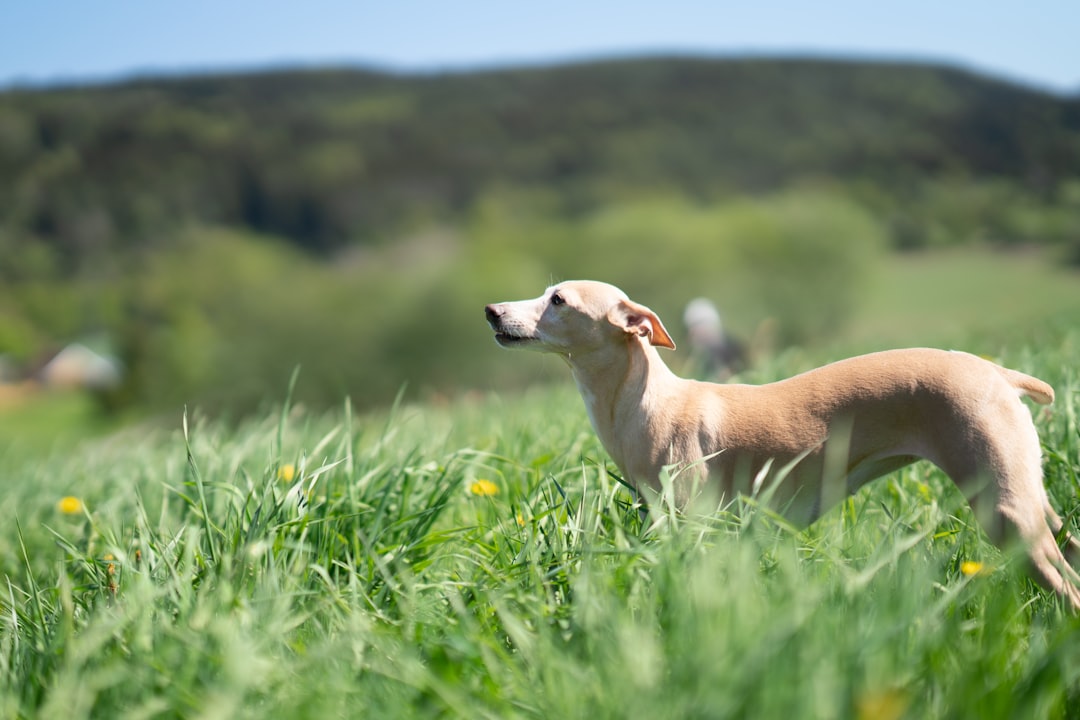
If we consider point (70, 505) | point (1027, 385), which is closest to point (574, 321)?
point (1027, 385)

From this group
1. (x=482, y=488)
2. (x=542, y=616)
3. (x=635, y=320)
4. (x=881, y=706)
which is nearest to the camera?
(x=881, y=706)

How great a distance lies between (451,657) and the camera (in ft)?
6.45

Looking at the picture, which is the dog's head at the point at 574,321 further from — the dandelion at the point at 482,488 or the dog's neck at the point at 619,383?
the dandelion at the point at 482,488

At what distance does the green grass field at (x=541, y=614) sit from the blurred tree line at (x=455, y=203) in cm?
2774

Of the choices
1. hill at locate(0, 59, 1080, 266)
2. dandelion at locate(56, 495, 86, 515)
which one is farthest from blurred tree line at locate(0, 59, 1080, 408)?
dandelion at locate(56, 495, 86, 515)

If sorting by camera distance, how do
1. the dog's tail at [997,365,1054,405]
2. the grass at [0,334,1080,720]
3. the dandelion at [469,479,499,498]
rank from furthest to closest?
the dandelion at [469,479,499,498], the dog's tail at [997,365,1054,405], the grass at [0,334,1080,720]

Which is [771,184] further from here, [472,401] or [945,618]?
[945,618]

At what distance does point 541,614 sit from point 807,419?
115cm

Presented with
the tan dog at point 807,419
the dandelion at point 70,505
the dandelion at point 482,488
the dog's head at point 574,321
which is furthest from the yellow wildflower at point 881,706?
the dandelion at point 70,505

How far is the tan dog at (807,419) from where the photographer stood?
2357 millimetres

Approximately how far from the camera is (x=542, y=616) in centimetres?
201

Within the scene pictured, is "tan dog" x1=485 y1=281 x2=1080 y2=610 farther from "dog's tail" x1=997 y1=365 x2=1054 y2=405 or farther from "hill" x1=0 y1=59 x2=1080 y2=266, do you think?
"hill" x1=0 y1=59 x2=1080 y2=266

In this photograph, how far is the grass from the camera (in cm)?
162

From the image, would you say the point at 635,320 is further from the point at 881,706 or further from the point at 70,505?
the point at 70,505
